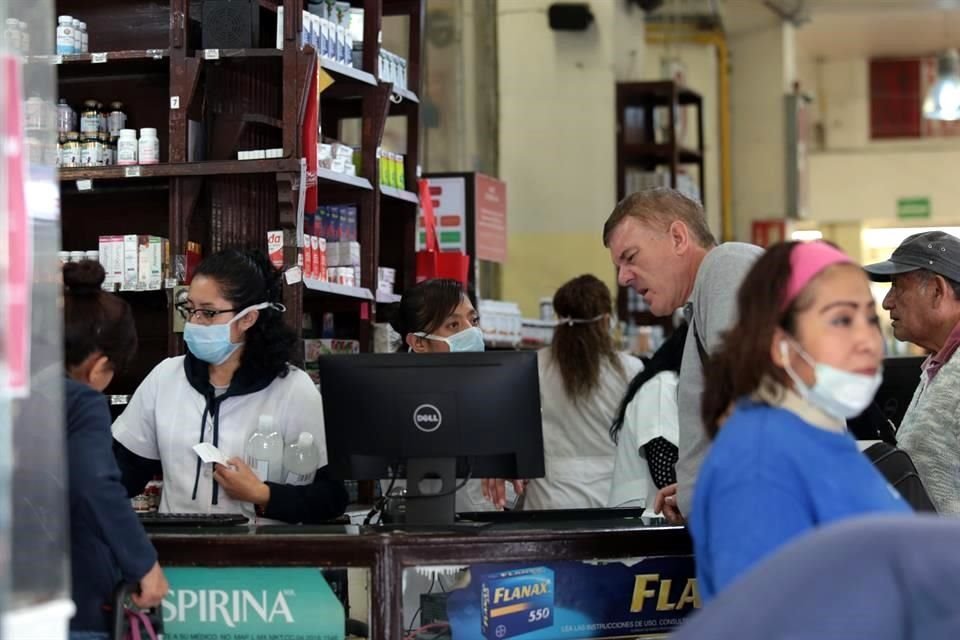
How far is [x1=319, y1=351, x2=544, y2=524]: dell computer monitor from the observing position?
3.96 m

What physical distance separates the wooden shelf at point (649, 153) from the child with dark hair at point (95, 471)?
815cm

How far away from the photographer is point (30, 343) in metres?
2.59

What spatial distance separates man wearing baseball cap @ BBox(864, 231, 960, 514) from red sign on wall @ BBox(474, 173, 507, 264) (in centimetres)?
411

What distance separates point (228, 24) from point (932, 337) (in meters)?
3.06

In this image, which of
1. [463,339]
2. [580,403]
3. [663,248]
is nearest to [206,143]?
[463,339]

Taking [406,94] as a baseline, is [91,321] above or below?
below

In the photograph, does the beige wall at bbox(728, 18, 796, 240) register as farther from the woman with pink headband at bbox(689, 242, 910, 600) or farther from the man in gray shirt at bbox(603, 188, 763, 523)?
the woman with pink headband at bbox(689, 242, 910, 600)

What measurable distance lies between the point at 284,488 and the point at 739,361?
1801 millimetres

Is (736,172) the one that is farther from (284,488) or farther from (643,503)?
(284,488)

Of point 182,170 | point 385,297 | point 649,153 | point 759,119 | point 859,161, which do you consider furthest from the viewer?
point 859,161

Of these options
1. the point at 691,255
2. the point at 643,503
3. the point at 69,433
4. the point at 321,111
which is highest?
the point at 321,111

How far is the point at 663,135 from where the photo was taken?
11.8 m

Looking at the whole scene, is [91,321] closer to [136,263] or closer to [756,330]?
[756,330]

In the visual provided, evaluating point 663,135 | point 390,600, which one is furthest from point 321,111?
point 663,135
